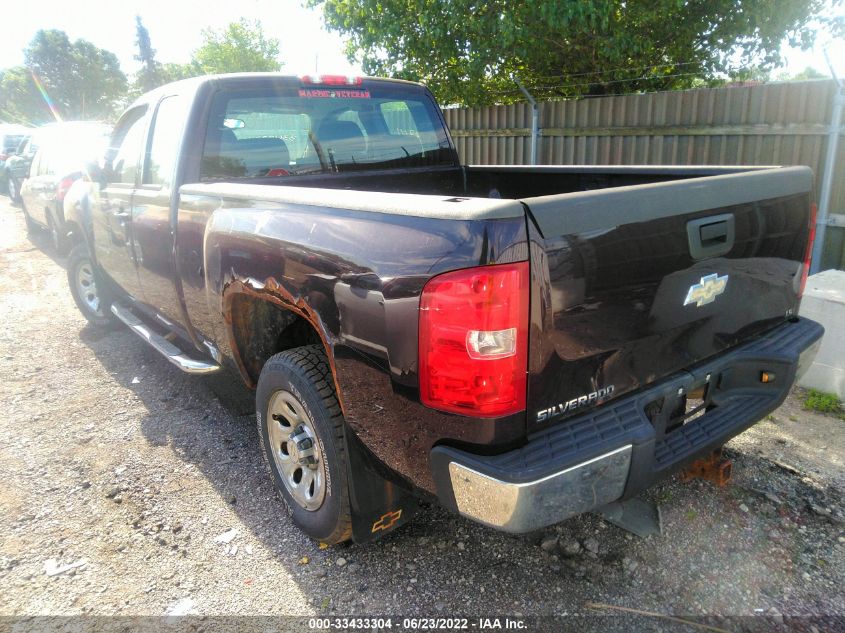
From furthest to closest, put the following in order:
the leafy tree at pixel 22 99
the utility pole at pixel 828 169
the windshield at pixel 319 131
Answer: the leafy tree at pixel 22 99
the utility pole at pixel 828 169
the windshield at pixel 319 131

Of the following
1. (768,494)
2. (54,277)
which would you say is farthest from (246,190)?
(54,277)

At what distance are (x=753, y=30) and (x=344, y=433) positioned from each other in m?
7.52

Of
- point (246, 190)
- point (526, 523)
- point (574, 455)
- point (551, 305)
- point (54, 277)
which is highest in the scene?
point (246, 190)

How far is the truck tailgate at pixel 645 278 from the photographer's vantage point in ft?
6.25

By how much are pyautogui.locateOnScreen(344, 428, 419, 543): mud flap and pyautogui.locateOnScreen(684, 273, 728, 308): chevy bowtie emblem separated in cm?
129

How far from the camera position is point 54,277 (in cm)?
831

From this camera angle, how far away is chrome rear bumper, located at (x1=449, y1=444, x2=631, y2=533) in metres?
1.84

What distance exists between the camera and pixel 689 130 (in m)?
6.71

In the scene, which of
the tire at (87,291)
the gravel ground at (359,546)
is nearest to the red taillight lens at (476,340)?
the gravel ground at (359,546)

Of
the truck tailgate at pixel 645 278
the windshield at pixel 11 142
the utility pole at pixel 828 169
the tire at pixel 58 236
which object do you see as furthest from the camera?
the windshield at pixel 11 142

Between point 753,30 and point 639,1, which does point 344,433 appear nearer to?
point 639,1

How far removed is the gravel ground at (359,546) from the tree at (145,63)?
7029cm

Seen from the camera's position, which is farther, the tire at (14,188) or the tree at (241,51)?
the tree at (241,51)

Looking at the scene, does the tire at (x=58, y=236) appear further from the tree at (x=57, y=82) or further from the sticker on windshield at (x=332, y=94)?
the tree at (x=57, y=82)
